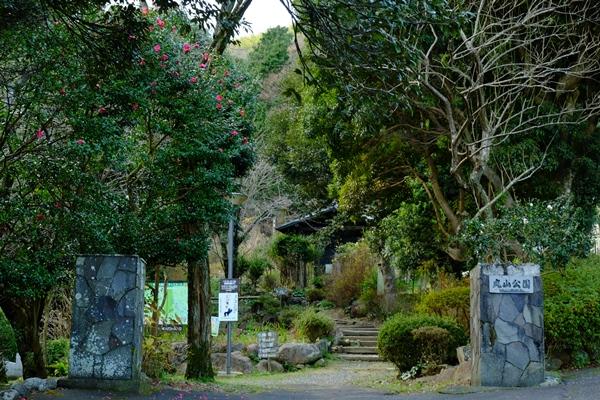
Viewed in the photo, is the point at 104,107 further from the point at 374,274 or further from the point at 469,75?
the point at 374,274

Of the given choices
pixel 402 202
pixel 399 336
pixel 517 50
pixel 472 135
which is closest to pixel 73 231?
pixel 399 336

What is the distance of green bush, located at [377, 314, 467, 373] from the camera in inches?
587

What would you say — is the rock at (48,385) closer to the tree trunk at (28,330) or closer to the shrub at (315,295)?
the tree trunk at (28,330)

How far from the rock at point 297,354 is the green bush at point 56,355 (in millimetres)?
6138

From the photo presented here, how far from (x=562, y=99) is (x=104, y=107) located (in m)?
10.4

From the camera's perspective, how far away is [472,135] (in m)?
15.4

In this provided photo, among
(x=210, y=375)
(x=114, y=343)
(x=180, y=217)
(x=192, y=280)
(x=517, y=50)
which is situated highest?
(x=517, y=50)

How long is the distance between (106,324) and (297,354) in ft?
36.7

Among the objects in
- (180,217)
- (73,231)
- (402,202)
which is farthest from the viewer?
(402,202)

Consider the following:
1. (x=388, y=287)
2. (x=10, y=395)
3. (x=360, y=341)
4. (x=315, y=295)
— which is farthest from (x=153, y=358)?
(x=315, y=295)

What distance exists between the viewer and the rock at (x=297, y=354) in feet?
66.8

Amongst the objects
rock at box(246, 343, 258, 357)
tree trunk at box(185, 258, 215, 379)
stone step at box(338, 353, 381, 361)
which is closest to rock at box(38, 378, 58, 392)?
tree trunk at box(185, 258, 215, 379)

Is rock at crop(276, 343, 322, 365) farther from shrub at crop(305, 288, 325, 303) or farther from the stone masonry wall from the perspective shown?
the stone masonry wall

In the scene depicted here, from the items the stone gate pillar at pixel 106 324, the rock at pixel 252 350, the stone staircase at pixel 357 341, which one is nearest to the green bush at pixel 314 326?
the stone staircase at pixel 357 341
